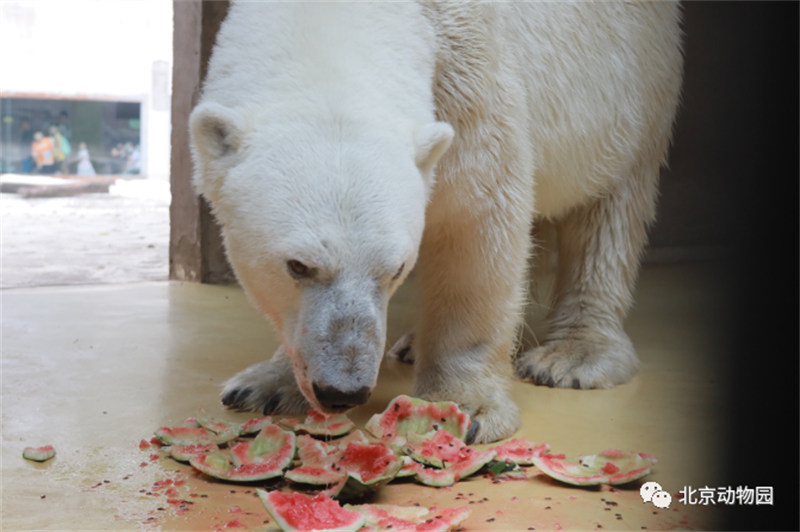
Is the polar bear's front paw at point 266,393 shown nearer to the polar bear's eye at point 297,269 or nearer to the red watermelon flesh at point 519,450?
the red watermelon flesh at point 519,450

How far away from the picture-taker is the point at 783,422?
2.37 ft

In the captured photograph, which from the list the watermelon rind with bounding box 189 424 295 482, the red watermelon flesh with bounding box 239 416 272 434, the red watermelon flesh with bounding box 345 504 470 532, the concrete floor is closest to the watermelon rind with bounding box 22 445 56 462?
the watermelon rind with bounding box 189 424 295 482

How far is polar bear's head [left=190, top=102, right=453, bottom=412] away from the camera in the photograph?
1900mm

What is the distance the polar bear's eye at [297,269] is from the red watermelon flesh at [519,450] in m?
0.75

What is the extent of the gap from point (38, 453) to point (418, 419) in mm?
1021

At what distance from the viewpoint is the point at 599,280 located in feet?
11.5

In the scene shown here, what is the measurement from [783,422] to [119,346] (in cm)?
331

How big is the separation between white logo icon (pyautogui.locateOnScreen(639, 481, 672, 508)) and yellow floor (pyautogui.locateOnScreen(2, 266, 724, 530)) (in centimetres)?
2

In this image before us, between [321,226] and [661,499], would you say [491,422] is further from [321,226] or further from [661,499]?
[321,226]

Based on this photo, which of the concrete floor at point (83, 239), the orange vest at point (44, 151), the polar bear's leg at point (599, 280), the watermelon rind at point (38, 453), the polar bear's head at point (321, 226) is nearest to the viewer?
Answer: the polar bear's head at point (321, 226)

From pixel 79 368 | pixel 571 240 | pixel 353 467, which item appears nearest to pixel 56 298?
pixel 79 368

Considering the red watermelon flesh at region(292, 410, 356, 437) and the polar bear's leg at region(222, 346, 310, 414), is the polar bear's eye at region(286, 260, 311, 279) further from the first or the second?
the polar bear's leg at region(222, 346, 310, 414)

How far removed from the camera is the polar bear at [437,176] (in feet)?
6.37

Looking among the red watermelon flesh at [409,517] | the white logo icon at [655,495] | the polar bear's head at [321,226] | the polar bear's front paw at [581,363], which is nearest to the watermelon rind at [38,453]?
the polar bear's head at [321,226]
